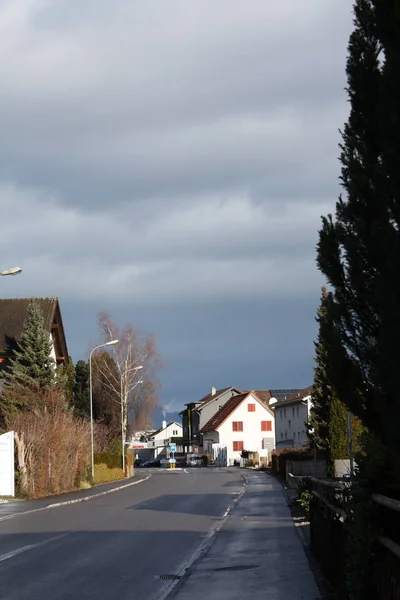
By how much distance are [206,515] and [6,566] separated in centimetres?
1282

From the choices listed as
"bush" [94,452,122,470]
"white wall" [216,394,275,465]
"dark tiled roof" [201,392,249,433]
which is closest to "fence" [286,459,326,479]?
"bush" [94,452,122,470]

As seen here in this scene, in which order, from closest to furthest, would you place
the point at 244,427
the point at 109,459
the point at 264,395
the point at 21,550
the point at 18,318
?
1. the point at 21,550
2. the point at 18,318
3. the point at 109,459
4. the point at 244,427
5. the point at 264,395

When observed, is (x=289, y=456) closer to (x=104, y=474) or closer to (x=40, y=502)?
(x=104, y=474)

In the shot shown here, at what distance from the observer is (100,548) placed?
683 inches

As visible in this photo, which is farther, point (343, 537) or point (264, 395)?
point (264, 395)

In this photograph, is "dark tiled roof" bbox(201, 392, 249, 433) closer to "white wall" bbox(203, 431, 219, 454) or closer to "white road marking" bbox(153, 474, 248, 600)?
"white wall" bbox(203, 431, 219, 454)

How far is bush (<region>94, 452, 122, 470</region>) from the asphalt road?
97.6 feet

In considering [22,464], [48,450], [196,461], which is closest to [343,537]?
[22,464]

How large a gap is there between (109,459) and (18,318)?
1154 centimetres

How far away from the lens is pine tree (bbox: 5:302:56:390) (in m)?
52.5

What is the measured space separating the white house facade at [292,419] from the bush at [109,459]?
26.0 m

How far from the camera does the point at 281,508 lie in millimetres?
29297

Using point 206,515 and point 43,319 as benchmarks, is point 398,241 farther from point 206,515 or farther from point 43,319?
point 43,319

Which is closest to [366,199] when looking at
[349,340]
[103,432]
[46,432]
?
[349,340]
